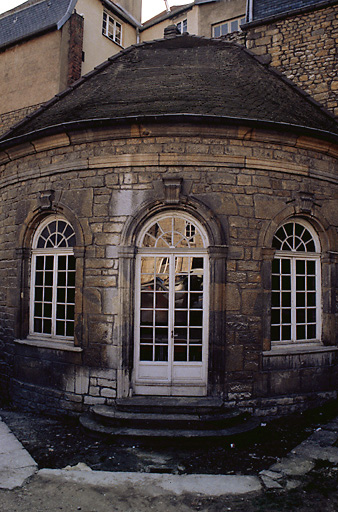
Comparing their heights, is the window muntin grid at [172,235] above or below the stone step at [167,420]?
above

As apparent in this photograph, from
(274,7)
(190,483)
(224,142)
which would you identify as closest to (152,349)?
(190,483)

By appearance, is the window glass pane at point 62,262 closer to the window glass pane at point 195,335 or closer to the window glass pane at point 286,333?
the window glass pane at point 195,335

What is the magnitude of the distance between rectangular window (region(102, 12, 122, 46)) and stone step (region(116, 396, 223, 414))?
13669 millimetres

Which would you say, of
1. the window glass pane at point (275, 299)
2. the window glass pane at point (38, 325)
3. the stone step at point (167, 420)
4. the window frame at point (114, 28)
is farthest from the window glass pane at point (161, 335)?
the window frame at point (114, 28)

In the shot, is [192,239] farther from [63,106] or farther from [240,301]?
[63,106]

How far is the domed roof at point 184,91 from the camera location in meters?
6.49

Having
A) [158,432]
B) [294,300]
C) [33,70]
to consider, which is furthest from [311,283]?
[33,70]

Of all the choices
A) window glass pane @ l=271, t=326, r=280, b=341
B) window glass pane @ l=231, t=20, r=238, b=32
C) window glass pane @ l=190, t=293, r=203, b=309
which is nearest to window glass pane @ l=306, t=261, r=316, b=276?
window glass pane @ l=271, t=326, r=280, b=341

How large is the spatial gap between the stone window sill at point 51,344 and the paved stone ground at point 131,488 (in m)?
1.78

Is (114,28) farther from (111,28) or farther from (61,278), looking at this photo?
(61,278)

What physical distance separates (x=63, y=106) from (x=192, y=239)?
3.70 metres

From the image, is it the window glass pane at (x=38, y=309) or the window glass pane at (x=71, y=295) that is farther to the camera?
the window glass pane at (x=38, y=309)

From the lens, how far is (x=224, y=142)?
249 inches

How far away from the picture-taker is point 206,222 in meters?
6.18
